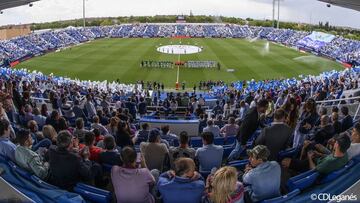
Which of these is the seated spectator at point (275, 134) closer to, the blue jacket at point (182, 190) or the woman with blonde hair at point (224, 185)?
the blue jacket at point (182, 190)

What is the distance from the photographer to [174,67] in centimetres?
4359

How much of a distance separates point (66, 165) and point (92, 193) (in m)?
0.57

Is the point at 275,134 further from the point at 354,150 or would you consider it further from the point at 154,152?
the point at 154,152

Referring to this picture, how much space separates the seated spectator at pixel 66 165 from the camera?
565 cm

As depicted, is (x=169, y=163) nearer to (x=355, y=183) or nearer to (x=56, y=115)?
(x=355, y=183)

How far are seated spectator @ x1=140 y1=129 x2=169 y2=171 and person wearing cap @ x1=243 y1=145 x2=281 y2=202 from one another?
1.86 meters

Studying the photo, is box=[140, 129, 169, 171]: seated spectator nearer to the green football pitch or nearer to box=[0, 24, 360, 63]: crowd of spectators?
the green football pitch

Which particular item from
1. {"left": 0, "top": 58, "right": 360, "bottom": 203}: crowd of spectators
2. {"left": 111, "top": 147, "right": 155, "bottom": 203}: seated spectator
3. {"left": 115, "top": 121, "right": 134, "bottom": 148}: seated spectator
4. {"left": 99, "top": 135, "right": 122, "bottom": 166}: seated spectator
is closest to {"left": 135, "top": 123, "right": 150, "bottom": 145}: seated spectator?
{"left": 0, "top": 58, "right": 360, "bottom": 203}: crowd of spectators

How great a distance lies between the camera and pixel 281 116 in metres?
6.94

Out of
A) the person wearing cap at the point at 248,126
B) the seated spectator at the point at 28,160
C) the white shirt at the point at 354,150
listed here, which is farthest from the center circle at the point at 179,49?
the seated spectator at the point at 28,160

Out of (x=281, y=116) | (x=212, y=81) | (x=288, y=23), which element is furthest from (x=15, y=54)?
(x=288, y=23)

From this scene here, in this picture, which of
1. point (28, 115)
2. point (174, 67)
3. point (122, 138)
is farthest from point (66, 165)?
point (174, 67)

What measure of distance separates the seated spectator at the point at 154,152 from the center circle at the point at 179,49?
47.7 m

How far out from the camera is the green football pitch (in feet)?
127
